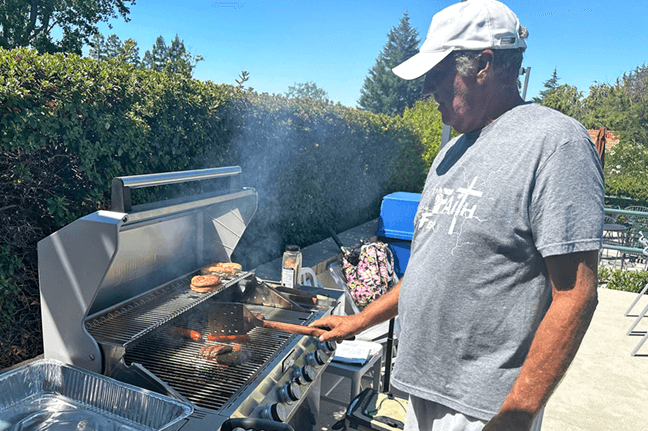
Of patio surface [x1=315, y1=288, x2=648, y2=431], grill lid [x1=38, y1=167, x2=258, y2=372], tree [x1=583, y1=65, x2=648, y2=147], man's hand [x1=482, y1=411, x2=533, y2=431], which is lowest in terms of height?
patio surface [x1=315, y1=288, x2=648, y2=431]

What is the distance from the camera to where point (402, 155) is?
10.2m

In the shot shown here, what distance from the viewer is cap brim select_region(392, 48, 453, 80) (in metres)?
1.40

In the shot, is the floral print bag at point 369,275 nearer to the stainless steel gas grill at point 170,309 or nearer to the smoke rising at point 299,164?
the smoke rising at point 299,164

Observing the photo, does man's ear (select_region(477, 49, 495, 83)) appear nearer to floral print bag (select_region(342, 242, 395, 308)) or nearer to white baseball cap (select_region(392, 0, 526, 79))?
white baseball cap (select_region(392, 0, 526, 79))

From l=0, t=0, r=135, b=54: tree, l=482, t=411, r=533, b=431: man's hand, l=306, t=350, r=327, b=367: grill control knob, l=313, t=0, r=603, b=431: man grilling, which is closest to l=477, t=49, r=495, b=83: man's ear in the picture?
l=313, t=0, r=603, b=431: man grilling

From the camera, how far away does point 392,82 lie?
53812 millimetres

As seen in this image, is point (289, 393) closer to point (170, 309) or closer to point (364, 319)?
point (364, 319)

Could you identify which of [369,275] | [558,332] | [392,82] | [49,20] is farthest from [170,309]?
[392,82]

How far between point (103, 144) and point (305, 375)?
196 centimetres

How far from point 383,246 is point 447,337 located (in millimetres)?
3852

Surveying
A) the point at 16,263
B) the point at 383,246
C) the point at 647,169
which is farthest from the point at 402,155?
the point at 647,169

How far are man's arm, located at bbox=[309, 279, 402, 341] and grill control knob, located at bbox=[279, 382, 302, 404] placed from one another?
0.27 m

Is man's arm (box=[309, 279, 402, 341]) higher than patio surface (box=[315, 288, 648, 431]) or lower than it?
higher

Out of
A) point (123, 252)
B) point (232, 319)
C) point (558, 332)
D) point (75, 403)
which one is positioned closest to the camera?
point (558, 332)
